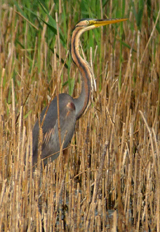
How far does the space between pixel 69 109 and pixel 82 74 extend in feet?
0.93

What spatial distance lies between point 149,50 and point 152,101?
433 millimetres

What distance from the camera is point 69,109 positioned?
315 centimetres

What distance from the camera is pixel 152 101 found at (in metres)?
3.70

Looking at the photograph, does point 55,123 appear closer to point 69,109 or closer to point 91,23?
point 69,109

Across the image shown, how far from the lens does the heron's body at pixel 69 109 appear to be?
3125 millimetres

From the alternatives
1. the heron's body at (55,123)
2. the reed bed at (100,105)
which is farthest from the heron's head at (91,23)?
the heron's body at (55,123)

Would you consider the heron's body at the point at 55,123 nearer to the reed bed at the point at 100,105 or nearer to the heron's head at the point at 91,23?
the reed bed at the point at 100,105

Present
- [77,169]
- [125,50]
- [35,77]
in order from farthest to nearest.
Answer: [125,50] < [35,77] < [77,169]

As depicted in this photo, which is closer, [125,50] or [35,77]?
[35,77]

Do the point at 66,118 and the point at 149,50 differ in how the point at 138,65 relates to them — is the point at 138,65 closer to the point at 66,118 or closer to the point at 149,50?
the point at 149,50

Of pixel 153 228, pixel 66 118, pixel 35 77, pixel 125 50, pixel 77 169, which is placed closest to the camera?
pixel 153 228

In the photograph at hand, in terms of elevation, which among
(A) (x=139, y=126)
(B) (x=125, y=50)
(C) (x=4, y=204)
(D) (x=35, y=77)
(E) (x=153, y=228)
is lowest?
(E) (x=153, y=228)

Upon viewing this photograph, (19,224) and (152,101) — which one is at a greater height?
(152,101)

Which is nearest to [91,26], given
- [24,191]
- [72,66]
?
[72,66]
